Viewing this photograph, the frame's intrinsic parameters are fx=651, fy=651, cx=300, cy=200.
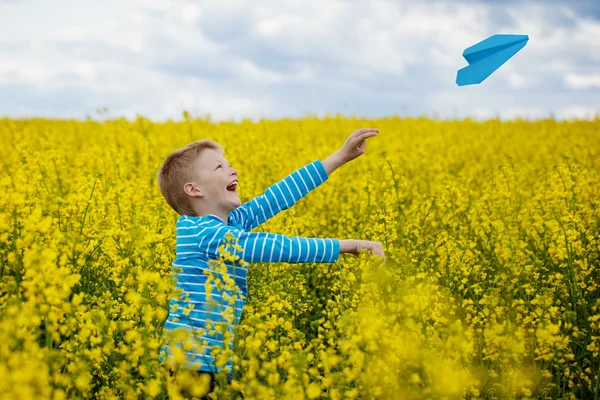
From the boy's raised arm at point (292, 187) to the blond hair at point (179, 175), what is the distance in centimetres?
33

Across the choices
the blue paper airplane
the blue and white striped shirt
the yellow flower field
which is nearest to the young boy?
the blue and white striped shirt

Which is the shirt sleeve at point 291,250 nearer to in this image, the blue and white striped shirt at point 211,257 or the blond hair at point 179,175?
the blue and white striped shirt at point 211,257

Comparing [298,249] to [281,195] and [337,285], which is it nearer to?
[337,285]

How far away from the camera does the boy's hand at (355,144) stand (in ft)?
12.6

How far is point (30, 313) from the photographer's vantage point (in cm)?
263

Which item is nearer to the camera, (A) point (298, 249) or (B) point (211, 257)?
(A) point (298, 249)

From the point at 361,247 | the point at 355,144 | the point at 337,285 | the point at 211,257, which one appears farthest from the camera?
the point at 355,144

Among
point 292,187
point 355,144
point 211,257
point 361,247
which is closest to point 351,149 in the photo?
point 355,144

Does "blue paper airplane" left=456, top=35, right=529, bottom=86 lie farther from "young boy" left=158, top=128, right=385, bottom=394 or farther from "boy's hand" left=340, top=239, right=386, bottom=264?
"boy's hand" left=340, top=239, right=386, bottom=264

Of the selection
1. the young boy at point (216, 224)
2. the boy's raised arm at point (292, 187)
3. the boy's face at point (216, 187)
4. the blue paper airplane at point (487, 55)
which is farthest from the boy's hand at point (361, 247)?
the blue paper airplane at point (487, 55)

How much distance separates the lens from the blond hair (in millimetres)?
3617

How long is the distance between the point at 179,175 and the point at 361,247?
3.80ft

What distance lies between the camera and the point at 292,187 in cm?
398

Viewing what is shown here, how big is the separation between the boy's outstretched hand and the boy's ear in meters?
0.83
